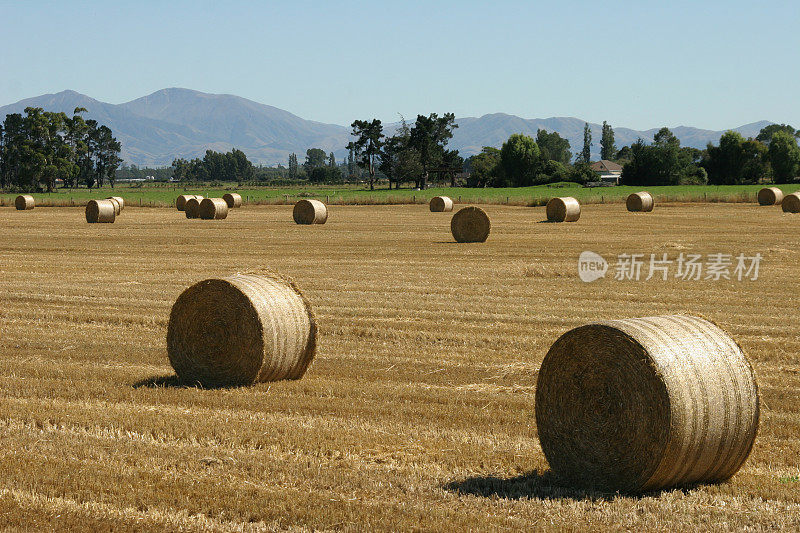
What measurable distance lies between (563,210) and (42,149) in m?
103

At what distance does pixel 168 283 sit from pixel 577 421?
1619 cm

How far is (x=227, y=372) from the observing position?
485 inches

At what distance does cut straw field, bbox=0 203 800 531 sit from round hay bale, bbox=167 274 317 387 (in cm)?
32

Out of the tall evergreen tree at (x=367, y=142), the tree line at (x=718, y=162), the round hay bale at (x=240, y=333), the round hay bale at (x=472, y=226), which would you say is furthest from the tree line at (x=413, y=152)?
the round hay bale at (x=240, y=333)

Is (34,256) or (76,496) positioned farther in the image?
(34,256)

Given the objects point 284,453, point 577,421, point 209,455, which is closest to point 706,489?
point 577,421

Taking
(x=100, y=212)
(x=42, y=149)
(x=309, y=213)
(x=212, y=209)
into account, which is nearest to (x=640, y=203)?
(x=309, y=213)

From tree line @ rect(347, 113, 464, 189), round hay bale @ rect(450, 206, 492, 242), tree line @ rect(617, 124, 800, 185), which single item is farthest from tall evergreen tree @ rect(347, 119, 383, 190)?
round hay bale @ rect(450, 206, 492, 242)

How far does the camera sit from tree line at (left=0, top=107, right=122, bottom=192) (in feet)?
413

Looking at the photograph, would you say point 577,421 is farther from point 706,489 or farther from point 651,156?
point 651,156

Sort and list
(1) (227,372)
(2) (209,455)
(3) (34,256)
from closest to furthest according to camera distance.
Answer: (2) (209,455) → (1) (227,372) → (3) (34,256)

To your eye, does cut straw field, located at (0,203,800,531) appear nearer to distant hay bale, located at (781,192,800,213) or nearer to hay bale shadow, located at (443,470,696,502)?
hay bale shadow, located at (443,470,696,502)

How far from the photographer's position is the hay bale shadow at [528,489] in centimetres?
780

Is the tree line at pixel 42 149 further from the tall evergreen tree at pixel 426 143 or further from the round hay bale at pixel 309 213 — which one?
the round hay bale at pixel 309 213
